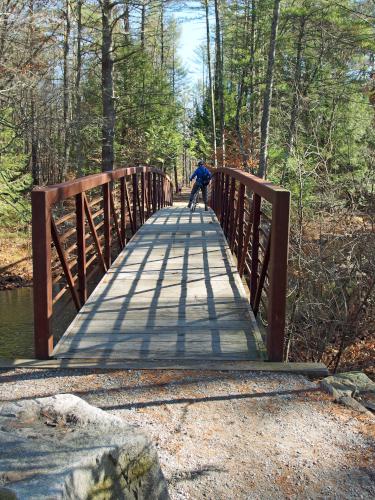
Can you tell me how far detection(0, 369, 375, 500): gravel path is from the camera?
283 centimetres

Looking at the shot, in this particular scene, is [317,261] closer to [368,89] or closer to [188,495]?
[188,495]

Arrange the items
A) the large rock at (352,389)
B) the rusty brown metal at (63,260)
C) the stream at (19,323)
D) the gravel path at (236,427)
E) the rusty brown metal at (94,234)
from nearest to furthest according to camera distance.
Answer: the gravel path at (236,427)
the large rock at (352,389)
the rusty brown metal at (63,260)
the rusty brown metal at (94,234)
the stream at (19,323)

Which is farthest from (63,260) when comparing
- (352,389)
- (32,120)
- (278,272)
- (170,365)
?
(32,120)

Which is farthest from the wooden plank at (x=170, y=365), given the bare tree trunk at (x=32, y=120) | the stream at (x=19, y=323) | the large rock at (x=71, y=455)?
the bare tree trunk at (x=32, y=120)

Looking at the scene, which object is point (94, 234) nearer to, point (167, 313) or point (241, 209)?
point (167, 313)

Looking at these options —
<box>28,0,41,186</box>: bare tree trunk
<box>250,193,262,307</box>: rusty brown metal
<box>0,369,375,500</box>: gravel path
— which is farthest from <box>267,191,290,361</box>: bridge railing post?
<box>28,0,41,186</box>: bare tree trunk

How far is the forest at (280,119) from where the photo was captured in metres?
8.16

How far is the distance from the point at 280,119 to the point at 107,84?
19.7 ft

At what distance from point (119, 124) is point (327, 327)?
17.9 m

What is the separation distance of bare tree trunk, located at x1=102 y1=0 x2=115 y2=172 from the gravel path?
1245 cm

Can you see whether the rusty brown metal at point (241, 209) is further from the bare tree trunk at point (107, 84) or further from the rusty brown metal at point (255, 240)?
the bare tree trunk at point (107, 84)

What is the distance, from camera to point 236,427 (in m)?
3.38

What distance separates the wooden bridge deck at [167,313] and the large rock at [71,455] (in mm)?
1921

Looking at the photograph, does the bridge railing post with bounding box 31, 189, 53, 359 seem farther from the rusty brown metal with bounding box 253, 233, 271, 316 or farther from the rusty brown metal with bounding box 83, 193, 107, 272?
the rusty brown metal with bounding box 253, 233, 271, 316
